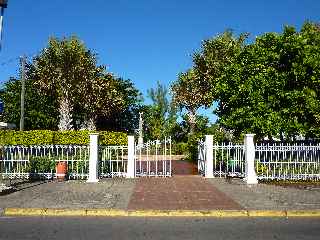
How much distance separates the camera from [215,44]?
1767 inches

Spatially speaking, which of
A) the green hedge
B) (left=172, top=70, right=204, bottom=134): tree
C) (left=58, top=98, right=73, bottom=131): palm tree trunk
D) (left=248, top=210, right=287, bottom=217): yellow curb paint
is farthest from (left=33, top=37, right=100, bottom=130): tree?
(left=248, top=210, right=287, bottom=217): yellow curb paint

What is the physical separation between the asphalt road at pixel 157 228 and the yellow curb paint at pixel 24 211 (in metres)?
0.60

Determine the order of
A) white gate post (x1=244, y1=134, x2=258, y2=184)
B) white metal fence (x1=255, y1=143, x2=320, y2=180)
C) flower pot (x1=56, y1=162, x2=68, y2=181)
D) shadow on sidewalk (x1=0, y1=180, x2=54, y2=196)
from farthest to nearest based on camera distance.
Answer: flower pot (x1=56, y1=162, x2=68, y2=181)
white metal fence (x1=255, y1=143, x2=320, y2=180)
white gate post (x1=244, y1=134, x2=258, y2=184)
shadow on sidewalk (x1=0, y1=180, x2=54, y2=196)

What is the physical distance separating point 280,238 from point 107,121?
55.7 metres

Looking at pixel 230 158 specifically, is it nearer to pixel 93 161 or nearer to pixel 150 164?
pixel 93 161

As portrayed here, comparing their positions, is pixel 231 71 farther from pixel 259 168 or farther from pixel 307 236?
pixel 307 236

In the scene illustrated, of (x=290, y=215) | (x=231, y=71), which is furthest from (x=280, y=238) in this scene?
(x=231, y=71)

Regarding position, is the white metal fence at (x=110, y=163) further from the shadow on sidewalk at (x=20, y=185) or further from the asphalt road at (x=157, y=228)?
the asphalt road at (x=157, y=228)

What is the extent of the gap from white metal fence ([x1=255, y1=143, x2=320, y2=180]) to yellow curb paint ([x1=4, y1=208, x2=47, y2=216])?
34.6 feet

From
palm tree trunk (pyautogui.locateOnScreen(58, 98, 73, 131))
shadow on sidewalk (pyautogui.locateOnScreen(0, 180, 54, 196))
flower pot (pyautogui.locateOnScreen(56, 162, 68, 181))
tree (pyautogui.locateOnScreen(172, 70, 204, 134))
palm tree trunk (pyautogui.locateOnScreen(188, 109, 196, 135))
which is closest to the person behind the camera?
shadow on sidewalk (pyautogui.locateOnScreen(0, 180, 54, 196))

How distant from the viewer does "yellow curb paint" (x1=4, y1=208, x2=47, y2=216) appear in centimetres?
1105

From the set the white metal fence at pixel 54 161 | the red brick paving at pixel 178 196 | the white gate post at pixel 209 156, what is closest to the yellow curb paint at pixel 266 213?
the red brick paving at pixel 178 196

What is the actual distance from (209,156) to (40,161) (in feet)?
24.2

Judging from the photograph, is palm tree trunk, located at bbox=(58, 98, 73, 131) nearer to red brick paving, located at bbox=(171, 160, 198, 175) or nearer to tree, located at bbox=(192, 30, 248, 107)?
tree, located at bbox=(192, 30, 248, 107)
